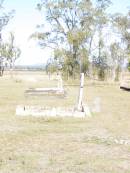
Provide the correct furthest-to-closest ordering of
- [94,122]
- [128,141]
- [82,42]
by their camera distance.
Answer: [82,42], [94,122], [128,141]

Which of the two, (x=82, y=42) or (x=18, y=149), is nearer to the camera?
(x=18, y=149)

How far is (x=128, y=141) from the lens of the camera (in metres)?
9.27

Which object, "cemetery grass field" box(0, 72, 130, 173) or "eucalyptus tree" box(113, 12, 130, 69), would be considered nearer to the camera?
"cemetery grass field" box(0, 72, 130, 173)

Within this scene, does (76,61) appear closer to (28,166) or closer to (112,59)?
(112,59)

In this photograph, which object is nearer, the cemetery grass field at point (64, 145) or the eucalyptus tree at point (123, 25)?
the cemetery grass field at point (64, 145)

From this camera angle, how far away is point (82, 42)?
46719 mm

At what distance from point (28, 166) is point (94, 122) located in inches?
239

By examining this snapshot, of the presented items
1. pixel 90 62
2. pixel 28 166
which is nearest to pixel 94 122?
pixel 28 166

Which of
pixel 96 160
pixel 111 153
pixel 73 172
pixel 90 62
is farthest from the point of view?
pixel 90 62

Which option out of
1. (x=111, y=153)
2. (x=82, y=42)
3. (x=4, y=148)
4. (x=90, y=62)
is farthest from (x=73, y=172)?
(x=90, y=62)

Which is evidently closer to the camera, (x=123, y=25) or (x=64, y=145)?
(x=64, y=145)

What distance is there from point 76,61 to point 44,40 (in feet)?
14.0

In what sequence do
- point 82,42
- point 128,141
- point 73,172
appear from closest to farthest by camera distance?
point 73,172 < point 128,141 < point 82,42

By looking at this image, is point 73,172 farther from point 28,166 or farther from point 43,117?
point 43,117
